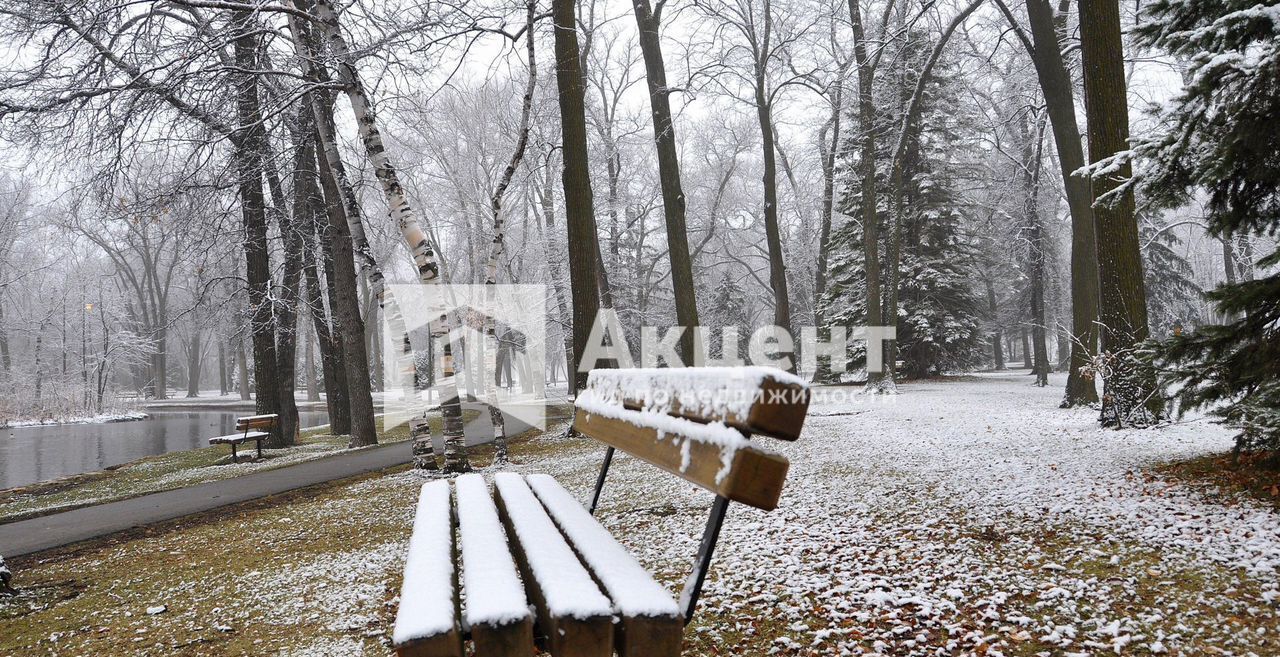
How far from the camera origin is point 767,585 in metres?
3.51

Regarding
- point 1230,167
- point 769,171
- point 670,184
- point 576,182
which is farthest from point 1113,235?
point 769,171

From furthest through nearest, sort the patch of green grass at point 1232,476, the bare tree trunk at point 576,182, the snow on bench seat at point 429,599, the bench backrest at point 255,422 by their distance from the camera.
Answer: the bench backrest at point 255,422
the bare tree trunk at point 576,182
the patch of green grass at point 1232,476
the snow on bench seat at point 429,599

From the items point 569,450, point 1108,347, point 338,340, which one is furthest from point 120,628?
point 338,340

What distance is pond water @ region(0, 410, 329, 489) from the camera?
13.5 meters

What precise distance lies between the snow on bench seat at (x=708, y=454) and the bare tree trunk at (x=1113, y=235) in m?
6.04

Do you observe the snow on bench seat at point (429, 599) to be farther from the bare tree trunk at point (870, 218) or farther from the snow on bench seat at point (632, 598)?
the bare tree trunk at point (870, 218)

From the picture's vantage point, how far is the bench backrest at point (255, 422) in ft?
38.5

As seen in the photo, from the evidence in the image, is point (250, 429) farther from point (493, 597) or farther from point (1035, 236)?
point (1035, 236)

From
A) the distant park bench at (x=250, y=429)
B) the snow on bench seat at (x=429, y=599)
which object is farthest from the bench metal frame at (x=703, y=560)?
the distant park bench at (x=250, y=429)

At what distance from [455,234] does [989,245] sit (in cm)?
2016

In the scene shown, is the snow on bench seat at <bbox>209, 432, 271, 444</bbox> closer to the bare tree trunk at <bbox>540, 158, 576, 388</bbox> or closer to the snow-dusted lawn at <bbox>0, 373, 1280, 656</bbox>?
the snow-dusted lawn at <bbox>0, 373, 1280, 656</bbox>

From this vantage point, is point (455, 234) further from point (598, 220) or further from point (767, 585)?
point (767, 585)

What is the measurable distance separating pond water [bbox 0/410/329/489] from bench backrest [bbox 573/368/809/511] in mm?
13805

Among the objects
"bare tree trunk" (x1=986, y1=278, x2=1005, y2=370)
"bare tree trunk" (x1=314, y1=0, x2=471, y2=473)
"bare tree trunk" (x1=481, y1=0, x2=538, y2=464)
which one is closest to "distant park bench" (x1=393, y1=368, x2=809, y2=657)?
"bare tree trunk" (x1=314, y1=0, x2=471, y2=473)
